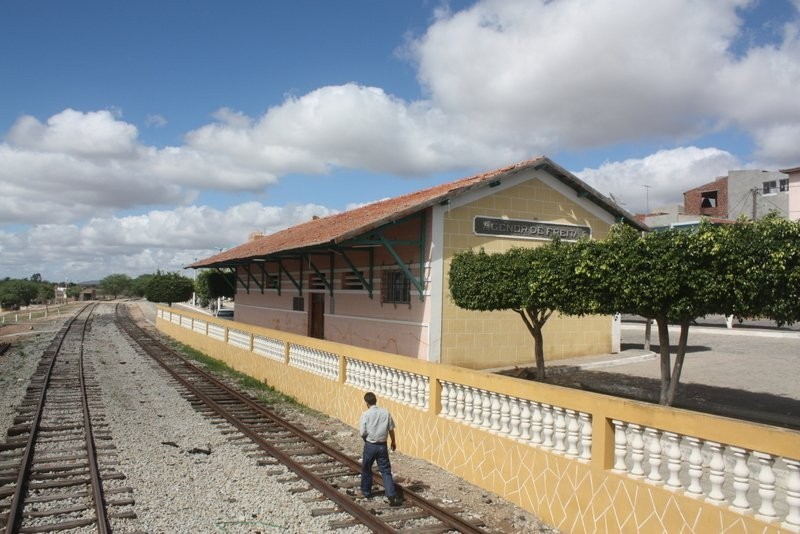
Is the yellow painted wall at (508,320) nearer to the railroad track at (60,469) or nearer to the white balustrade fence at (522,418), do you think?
the white balustrade fence at (522,418)

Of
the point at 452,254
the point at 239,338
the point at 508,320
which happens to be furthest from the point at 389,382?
the point at 239,338

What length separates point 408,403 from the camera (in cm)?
875

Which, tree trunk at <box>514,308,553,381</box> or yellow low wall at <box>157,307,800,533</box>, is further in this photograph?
tree trunk at <box>514,308,553,381</box>

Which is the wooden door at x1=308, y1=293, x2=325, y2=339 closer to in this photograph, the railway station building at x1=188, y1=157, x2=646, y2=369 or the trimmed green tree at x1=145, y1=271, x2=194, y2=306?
the railway station building at x1=188, y1=157, x2=646, y2=369

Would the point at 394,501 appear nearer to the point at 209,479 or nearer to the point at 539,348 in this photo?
the point at 209,479

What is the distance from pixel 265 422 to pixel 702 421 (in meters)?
7.91

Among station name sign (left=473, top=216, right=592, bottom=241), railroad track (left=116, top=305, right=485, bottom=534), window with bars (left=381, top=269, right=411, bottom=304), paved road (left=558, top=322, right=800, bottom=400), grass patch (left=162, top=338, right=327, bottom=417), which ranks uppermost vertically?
station name sign (left=473, top=216, right=592, bottom=241)

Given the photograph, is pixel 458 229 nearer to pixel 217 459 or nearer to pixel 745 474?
pixel 217 459

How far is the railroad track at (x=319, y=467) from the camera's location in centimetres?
605

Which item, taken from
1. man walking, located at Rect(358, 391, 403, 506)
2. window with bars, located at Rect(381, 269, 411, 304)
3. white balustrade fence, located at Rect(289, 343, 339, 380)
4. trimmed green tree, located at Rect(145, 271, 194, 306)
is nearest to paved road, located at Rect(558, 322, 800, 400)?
window with bars, located at Rect(381, 269, 411, 304)

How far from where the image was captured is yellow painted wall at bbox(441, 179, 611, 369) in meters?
14.3

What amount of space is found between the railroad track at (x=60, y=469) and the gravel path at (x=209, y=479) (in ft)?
0.78

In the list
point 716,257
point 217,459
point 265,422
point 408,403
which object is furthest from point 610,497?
point 265,422

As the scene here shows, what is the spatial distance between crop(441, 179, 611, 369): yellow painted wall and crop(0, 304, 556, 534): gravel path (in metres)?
4.49
